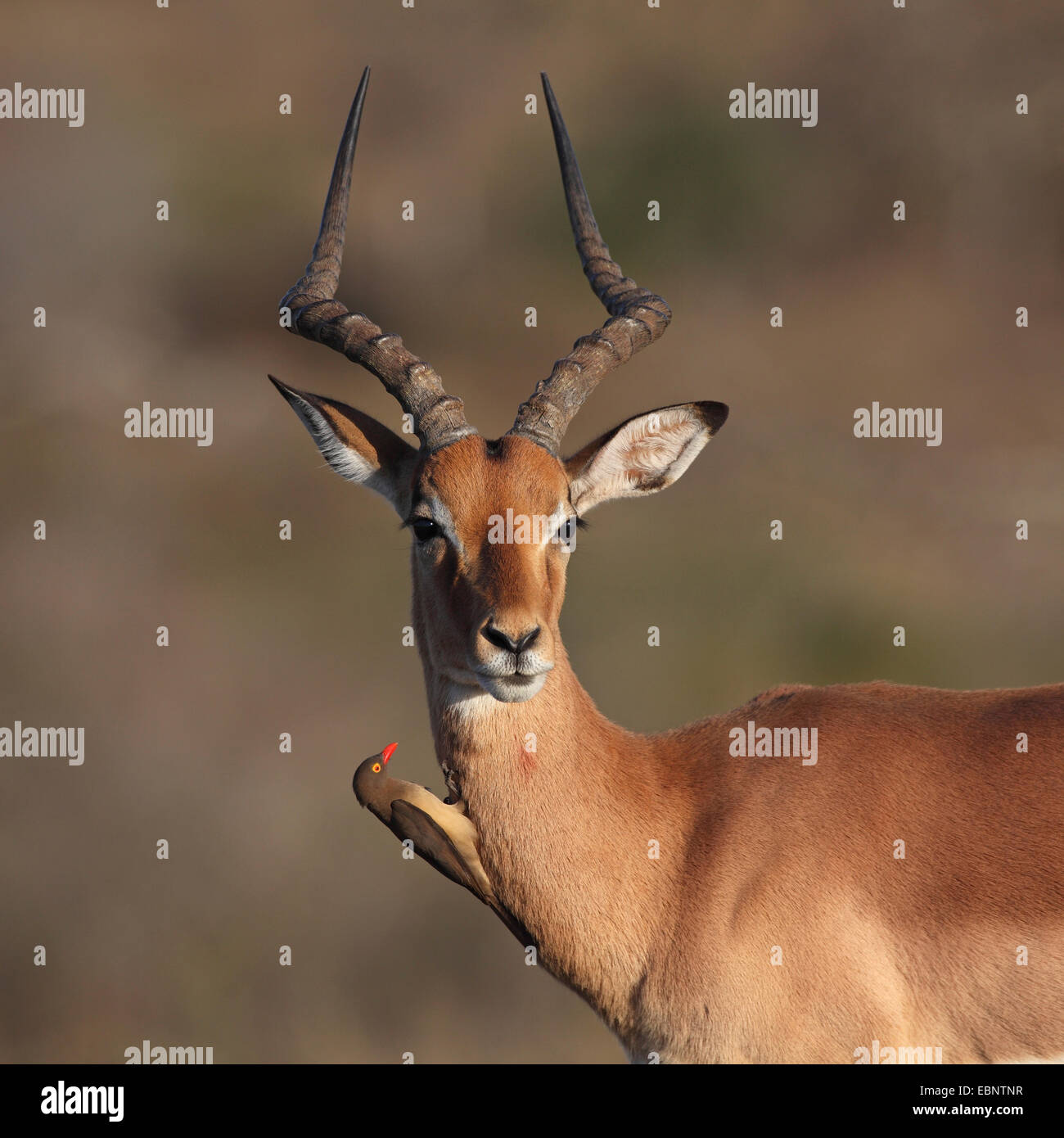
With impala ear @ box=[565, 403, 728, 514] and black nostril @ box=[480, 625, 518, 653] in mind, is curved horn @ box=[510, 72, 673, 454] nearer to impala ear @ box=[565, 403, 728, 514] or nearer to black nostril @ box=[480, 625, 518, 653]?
impala ear @ box=[565, 403, 728, 514]

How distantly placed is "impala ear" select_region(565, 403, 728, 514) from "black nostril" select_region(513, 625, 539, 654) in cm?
125

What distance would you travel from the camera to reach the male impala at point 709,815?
242 inches

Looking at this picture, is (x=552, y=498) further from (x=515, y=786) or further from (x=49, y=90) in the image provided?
(x=49, y=90)

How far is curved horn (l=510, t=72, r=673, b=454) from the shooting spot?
22.8ft

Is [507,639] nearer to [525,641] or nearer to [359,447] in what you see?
[525,641]

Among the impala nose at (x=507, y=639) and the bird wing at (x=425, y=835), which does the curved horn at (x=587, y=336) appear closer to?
the impala nose at (x=507, y=639)

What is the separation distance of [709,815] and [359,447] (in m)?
2.40

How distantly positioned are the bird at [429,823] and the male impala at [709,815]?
0.24 ft

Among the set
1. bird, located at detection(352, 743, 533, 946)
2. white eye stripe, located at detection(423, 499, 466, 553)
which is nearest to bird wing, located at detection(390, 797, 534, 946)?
bird, located at detection(352, 743, 533, 946)

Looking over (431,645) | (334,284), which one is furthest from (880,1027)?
(334,284)

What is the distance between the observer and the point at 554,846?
6.50 m

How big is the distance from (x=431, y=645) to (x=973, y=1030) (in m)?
2.92

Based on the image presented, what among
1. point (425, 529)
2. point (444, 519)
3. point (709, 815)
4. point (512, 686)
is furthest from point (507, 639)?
point (709, 815)
